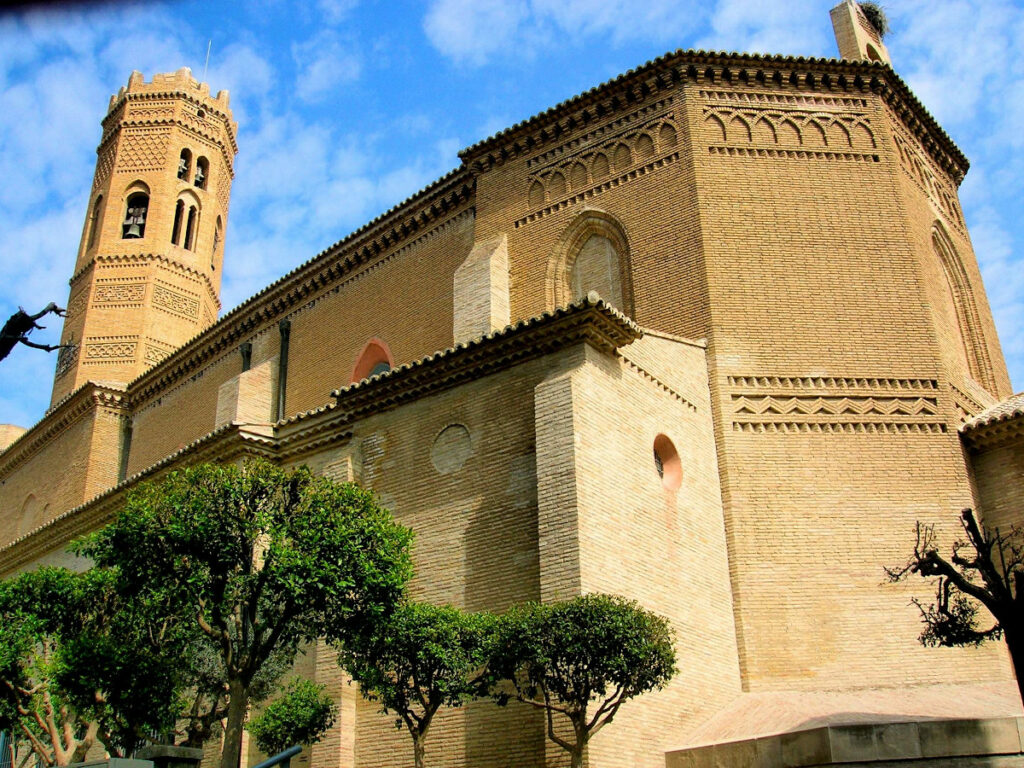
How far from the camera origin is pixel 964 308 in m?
15.1

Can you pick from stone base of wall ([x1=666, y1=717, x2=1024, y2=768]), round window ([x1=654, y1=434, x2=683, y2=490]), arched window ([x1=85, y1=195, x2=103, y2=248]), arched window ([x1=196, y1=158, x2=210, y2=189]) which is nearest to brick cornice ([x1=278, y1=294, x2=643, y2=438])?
round window ([x1=654, y1=434, x2=683, y2=490])

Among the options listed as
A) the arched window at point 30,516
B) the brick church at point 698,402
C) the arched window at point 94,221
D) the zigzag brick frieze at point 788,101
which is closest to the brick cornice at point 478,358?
the brick church at point 698,402

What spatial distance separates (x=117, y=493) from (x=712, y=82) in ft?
36.5

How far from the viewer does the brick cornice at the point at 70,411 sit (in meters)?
22.8

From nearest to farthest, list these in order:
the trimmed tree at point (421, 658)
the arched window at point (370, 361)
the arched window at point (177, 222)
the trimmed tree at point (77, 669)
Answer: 1. the trimmed tree at point (421, 658)
2. the trimmed tree at point (77, 669)
3. the arched window at point (370, 361)
4. the arched window at point (177, 222)

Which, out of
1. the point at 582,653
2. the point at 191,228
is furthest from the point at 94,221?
the point at 582,653

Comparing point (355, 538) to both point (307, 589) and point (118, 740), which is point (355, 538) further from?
point (118, 740)

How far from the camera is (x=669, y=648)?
28.3ft

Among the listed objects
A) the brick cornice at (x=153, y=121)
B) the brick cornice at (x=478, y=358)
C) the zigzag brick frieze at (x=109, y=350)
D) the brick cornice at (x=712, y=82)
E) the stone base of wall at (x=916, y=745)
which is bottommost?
the stone base of wall at (x=916, y=745)

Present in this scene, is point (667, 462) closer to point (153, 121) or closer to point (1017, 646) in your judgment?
point (1017, 646)

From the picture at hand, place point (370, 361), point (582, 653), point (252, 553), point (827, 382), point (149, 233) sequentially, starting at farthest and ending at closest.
A: point (149, 233) → point (370, 361) → point (827, 382) → point (252, 553) → point (582, 653)

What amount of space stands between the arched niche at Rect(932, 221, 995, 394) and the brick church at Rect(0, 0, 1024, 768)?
39mm

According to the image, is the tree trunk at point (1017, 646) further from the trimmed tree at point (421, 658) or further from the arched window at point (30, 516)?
the arched window at point (30, 516)

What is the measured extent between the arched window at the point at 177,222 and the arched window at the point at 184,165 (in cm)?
79
